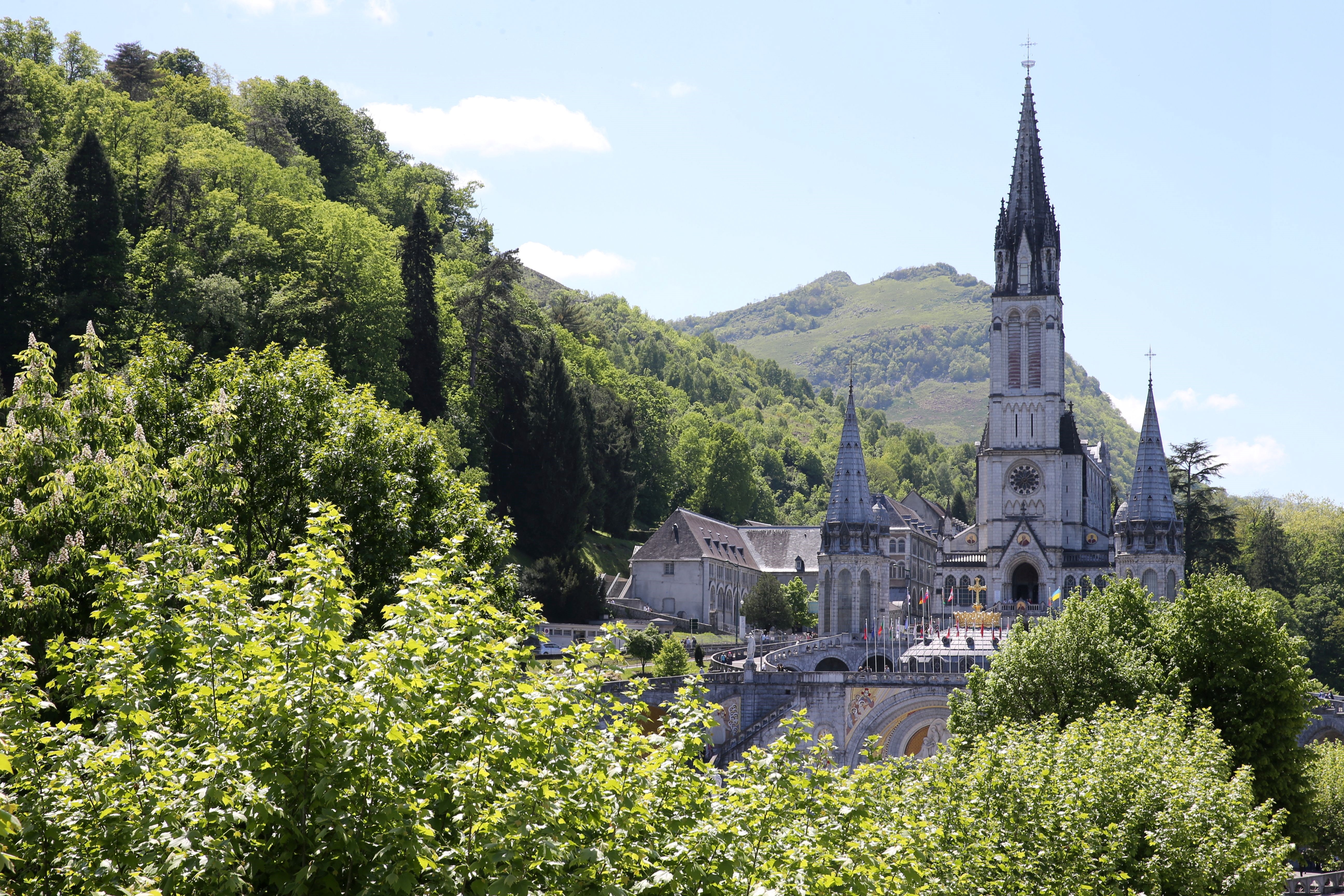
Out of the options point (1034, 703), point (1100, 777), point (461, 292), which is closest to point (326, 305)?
point (461, 292)

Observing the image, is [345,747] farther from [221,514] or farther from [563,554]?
[563,554]

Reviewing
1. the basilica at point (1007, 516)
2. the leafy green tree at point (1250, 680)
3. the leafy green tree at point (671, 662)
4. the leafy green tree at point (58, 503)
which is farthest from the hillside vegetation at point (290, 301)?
the leafy green tree at point (1250, 680)

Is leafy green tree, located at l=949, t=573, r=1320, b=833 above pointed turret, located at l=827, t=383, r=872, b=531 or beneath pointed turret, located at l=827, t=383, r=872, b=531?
beneath

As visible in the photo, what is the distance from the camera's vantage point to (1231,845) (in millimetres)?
27484

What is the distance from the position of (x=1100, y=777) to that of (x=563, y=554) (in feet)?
191

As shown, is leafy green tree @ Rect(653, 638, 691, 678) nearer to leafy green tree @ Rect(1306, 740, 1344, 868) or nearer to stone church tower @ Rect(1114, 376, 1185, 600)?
leafy green tree @ Rect(1306, 740, 1344, 868)

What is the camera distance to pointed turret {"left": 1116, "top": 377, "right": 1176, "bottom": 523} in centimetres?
9669

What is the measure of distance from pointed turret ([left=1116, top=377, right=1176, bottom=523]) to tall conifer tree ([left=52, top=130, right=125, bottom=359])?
67244mm

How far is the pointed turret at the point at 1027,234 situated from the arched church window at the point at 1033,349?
1973 mm

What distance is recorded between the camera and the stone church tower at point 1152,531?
315 ft

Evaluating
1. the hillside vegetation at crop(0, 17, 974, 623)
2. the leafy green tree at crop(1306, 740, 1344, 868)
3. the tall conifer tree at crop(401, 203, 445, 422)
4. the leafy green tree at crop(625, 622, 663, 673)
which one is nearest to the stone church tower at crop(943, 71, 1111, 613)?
the hillside vegetation at crop(0, 17, 974, 623)

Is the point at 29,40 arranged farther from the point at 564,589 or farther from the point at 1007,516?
the point at 1007,516

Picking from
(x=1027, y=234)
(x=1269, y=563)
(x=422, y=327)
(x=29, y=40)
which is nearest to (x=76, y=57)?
(x=29, y=40)

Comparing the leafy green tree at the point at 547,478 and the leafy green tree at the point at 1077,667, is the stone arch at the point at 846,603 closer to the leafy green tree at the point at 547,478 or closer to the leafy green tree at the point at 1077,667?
the leafy green tree at the point at 547,478
